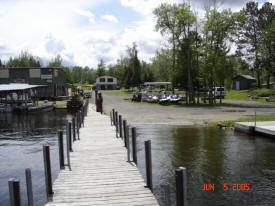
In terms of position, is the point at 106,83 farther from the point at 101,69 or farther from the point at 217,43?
the point at 217,43

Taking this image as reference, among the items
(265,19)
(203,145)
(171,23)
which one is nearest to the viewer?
(203,145)

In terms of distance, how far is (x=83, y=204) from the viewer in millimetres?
6359

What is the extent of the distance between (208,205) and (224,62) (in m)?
35.1

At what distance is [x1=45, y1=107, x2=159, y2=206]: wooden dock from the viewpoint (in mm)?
6570

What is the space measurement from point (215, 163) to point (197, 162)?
73 cm

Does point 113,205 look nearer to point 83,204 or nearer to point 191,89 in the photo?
point 83,204

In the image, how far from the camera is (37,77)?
58.7 metres

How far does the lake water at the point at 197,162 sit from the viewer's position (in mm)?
9281

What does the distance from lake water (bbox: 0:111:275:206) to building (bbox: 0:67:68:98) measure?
1546 inches

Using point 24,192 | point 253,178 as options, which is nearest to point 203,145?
point 253,178
